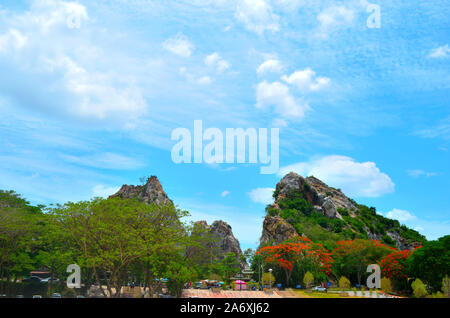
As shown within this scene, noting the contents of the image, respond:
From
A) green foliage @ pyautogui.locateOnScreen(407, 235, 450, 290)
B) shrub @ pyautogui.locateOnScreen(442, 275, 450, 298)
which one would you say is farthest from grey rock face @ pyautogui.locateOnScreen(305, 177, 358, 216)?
shrub @ pyautogui.locateOnScreen(442, 275, 450, 298)

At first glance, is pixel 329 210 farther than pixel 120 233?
Yes

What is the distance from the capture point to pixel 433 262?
41.1 meters

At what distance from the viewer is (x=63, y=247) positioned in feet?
135

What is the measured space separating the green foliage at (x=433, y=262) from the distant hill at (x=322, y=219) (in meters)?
28.7

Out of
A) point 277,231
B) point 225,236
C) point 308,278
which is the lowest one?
point 308,278

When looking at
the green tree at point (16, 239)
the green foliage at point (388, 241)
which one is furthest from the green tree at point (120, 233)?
the green foliage at point (388, 241)

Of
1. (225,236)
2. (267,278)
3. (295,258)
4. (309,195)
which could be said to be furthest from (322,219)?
(267,278)

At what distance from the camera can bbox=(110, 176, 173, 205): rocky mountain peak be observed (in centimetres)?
9394

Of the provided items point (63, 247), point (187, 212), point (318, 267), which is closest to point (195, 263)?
Answer: point (187, 212)

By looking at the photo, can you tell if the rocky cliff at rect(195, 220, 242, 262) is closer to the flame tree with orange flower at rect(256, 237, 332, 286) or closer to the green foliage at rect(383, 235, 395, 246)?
the green foliage at rect(383, 235, 395, 246)

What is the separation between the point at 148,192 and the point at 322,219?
42.8 meters

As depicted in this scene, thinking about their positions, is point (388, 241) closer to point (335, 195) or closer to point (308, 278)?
point (335, 195)
